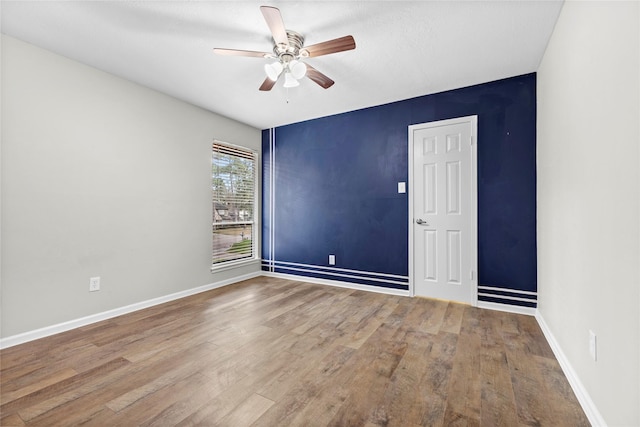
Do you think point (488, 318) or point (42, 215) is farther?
point (488, 318)

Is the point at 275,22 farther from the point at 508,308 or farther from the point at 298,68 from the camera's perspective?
the point at 508,308

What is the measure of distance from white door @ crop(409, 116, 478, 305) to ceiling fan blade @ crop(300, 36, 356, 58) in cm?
184

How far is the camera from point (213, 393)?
1669 millimetres

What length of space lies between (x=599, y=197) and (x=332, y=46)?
187cm

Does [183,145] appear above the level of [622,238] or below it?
above

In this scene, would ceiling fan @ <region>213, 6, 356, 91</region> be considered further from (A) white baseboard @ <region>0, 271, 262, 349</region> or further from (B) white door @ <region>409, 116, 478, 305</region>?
(A) white baseboard @ <region>0, 271, 262, 349</region>

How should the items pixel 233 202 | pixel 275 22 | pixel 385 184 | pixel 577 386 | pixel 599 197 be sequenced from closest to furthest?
pixel 599 197 < pixel 577 386 < pixel 275 22 < pixel 385 184 < pixel 233 202

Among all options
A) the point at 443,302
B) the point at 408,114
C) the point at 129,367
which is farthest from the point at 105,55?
the point at 443,302

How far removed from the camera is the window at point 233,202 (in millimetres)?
4137

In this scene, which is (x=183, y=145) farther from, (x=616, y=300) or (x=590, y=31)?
(x=616, y=300)

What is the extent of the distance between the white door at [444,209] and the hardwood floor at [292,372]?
1.53 feet

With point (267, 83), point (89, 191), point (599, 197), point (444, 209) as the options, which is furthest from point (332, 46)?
point (89, 191)

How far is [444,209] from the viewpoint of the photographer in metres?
3.39

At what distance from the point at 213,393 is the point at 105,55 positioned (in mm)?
3020
